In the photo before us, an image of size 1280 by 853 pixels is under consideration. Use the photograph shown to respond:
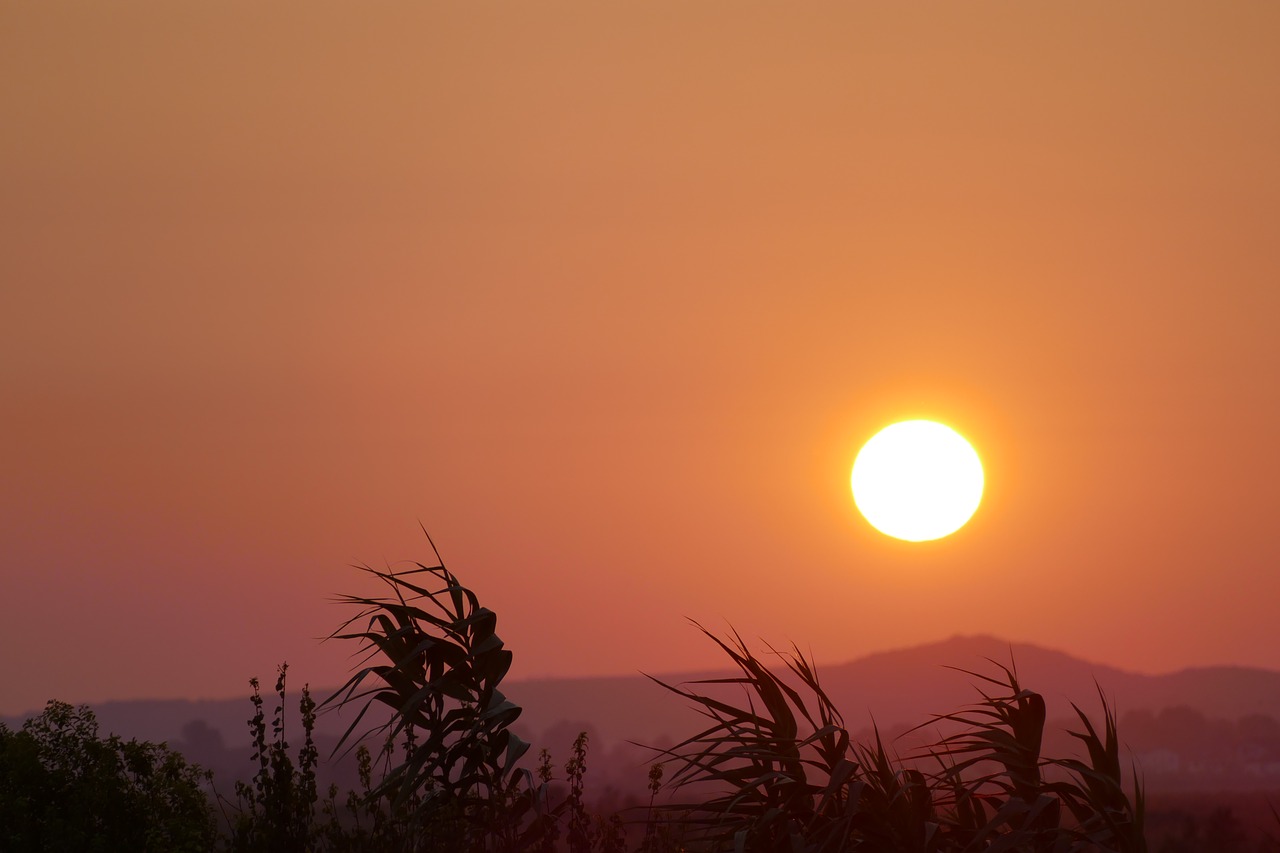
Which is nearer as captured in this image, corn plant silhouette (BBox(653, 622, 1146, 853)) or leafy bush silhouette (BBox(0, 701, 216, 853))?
corn plant silhouette (BBox(653, 622, 1146, 853))

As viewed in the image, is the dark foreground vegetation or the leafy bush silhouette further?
the leafy bush silhouette

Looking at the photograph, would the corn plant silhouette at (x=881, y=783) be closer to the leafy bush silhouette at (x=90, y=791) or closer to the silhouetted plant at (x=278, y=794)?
the silhouetted plant at (x=278, y=794)

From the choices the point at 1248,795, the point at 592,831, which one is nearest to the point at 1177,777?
the point at 1248,795

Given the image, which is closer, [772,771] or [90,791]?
[772,771]

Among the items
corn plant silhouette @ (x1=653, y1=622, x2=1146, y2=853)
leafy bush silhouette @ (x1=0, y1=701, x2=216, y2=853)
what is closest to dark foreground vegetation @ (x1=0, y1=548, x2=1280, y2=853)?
corn plant silhouette @ (x1=653, y1=622, x2=1146, y2=853)

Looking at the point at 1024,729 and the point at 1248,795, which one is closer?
the point at 1024,729

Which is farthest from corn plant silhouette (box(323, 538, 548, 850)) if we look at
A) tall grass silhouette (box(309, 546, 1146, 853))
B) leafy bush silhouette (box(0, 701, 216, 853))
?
leafy bush silhouette (box(0, 701, 216, 853))

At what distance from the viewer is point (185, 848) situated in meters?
13.6

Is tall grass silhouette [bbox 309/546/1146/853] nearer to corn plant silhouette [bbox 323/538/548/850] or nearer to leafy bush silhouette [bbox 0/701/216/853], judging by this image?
corn plant silhouette [bbox 323/538/548/850]

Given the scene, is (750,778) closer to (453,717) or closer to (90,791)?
(453,717)

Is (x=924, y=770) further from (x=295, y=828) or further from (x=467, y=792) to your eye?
(x=295, y=828)

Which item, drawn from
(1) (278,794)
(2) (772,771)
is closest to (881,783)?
(2) (772,771)

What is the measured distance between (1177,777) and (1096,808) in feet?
139

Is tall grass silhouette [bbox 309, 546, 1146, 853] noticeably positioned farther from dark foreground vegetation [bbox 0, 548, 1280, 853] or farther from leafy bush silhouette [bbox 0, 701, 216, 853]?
leafy bush silhouette [bbox 0, 701, 216, 853]
